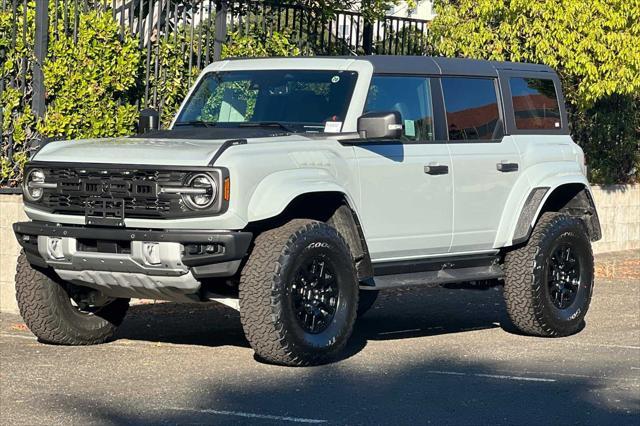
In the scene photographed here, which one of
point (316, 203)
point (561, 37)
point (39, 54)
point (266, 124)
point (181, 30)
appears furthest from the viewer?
point (561, 37)

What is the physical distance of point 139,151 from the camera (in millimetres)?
9625

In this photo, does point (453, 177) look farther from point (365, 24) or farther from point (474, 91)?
point (365, 24)

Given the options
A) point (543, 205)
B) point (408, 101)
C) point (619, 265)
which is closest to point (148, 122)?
point (408, 101)

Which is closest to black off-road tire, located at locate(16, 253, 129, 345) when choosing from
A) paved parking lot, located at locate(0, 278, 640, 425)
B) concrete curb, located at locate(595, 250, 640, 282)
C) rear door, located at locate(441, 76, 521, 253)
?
paved parking lot, located at locate(0, 278, 640, 425)

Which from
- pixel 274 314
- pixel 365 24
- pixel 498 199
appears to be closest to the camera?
pixel 274 314

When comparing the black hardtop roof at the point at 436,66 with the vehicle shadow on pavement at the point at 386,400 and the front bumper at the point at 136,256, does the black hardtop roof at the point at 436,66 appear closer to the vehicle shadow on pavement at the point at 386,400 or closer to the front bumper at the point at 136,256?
the front bumper at the point at 136,256

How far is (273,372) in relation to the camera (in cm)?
945

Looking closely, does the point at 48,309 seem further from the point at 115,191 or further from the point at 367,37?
the point at 367,37

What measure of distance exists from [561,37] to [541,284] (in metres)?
6.61

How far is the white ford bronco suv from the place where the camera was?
9.38m

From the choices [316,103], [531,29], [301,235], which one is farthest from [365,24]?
[301,235]

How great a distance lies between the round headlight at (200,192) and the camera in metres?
9.24

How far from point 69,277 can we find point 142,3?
4.74 metres

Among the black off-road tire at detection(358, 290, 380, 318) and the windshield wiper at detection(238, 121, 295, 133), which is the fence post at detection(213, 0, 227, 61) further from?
the windshield wiper at detection(238, 121, 295, 133)
